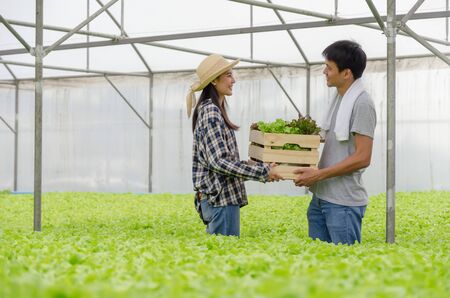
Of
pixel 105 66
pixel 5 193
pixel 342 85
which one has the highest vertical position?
pixel 105 66

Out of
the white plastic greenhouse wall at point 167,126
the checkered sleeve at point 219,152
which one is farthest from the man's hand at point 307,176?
the white plastic greenhouse wall at point 167,126

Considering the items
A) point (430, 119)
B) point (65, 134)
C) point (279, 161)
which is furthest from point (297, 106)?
point (279, 161)

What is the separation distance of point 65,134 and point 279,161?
1628 cm

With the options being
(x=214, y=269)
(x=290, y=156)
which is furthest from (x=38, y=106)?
(x=214, y=269)

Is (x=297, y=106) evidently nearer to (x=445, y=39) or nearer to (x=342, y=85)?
(x=445, y=39)

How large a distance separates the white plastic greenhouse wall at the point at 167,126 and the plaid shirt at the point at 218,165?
477 inches

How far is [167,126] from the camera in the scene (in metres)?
20.3

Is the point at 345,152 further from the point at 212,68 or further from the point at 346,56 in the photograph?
the point at 212,68

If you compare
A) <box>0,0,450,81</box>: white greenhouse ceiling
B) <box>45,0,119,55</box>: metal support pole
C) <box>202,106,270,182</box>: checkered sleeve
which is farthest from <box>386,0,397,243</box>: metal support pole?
<box>0,0,450,81</box>: white greenhouse ceiling

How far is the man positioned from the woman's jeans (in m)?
0.63

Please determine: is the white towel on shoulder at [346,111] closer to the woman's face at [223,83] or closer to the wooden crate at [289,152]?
the wooden crate at [289,152]

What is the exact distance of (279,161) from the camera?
20.5 ft

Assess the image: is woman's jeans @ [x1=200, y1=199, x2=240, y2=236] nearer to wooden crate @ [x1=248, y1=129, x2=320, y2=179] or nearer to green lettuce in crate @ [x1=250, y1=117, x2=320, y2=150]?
wooden crate @ [x1=248, y1=129, x2=320, y2=179]

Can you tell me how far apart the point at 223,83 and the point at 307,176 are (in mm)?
1063
